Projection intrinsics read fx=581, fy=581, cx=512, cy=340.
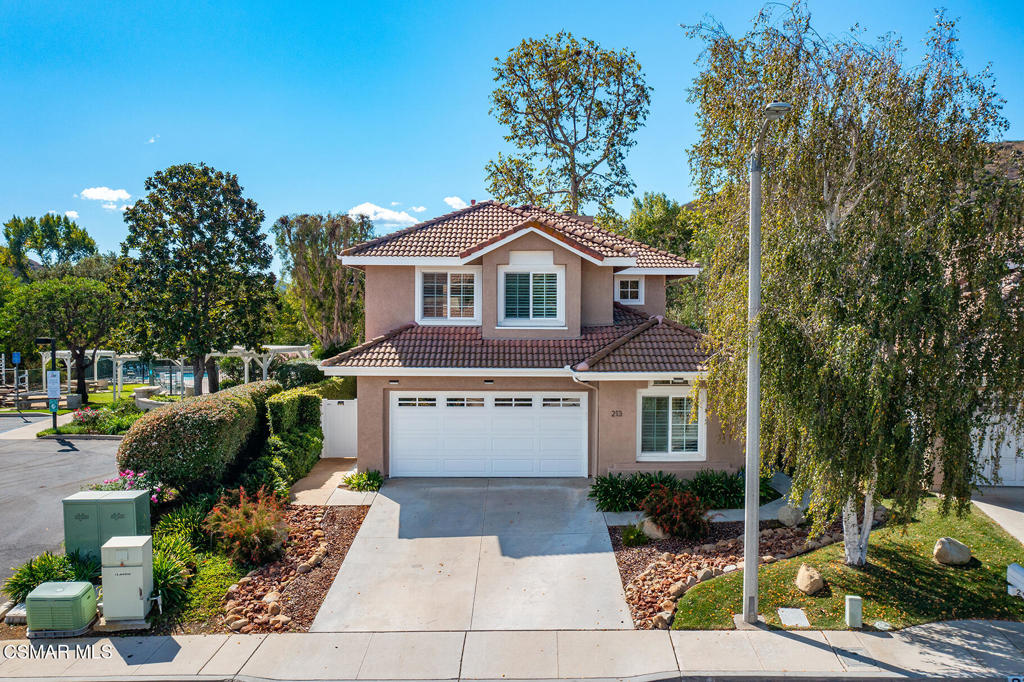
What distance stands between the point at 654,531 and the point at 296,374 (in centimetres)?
1425

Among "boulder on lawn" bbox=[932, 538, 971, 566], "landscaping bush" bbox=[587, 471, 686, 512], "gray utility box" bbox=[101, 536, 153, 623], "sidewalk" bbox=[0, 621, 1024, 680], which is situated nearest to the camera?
"sidewalk" bbox=[0, 621, 1024, 680]

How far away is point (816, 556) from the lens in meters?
9.83

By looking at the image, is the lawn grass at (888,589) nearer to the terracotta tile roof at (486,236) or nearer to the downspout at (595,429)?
the downspout at (595,429)

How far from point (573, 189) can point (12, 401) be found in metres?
31.6

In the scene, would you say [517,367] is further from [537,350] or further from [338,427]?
[338,427]

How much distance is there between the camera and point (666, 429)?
1421cm

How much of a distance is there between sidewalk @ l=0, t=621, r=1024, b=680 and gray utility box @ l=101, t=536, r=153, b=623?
34 centimetres

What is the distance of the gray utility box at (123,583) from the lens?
8.12 metres

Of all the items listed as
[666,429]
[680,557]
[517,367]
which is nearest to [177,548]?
[517,367]

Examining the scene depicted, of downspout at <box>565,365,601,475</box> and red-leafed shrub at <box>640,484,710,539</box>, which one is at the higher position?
downspout at <box>565,365,601,475</box>

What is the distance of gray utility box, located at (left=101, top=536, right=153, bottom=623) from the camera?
26.7 ft

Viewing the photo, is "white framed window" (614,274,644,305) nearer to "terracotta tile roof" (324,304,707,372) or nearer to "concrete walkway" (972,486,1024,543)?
"terracotta tile roof" (324,304,707,372)

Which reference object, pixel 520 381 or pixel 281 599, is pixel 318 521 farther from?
pixel 520 381

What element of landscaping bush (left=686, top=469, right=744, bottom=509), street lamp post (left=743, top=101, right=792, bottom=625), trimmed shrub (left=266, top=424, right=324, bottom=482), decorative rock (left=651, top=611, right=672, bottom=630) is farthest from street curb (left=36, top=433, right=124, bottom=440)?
street lamp post (left=743, top=101, right=792, bottom=625)
